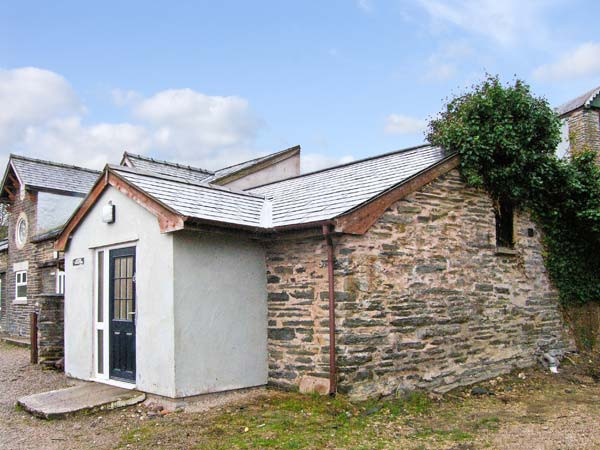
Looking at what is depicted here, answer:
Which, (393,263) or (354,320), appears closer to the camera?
(354,320)

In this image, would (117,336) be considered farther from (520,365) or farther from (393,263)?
(520,365)

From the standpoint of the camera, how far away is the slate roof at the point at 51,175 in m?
20.2

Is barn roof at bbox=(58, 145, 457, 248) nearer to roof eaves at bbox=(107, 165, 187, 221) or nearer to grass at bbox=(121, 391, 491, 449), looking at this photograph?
roof eaves at bbox=(107, 165, 187, 221)

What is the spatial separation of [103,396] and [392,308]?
188 inches

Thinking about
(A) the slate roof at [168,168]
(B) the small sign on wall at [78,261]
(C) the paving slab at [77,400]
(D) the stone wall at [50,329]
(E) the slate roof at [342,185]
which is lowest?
(C) the paving slab at [77,400]

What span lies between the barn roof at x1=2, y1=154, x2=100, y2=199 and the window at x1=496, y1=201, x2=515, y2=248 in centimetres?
1566

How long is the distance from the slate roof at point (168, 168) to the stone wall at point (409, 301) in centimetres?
1004

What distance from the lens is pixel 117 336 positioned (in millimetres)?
9539

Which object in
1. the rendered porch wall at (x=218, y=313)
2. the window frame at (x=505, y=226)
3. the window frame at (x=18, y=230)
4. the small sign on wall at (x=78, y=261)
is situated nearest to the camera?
the rendered porch wall at (x=218, y=313)

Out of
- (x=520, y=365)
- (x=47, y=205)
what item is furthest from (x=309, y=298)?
(x=47, y=205)

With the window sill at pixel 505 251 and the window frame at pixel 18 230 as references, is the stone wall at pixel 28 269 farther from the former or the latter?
the window sill at pixel 505 251

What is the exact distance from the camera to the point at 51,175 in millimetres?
20984

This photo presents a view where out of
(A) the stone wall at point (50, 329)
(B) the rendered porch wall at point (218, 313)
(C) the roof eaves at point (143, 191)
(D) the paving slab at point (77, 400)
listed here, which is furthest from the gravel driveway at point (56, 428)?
(C) the roof eaves at point (143, 191)

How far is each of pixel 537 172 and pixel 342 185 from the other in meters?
4.35
